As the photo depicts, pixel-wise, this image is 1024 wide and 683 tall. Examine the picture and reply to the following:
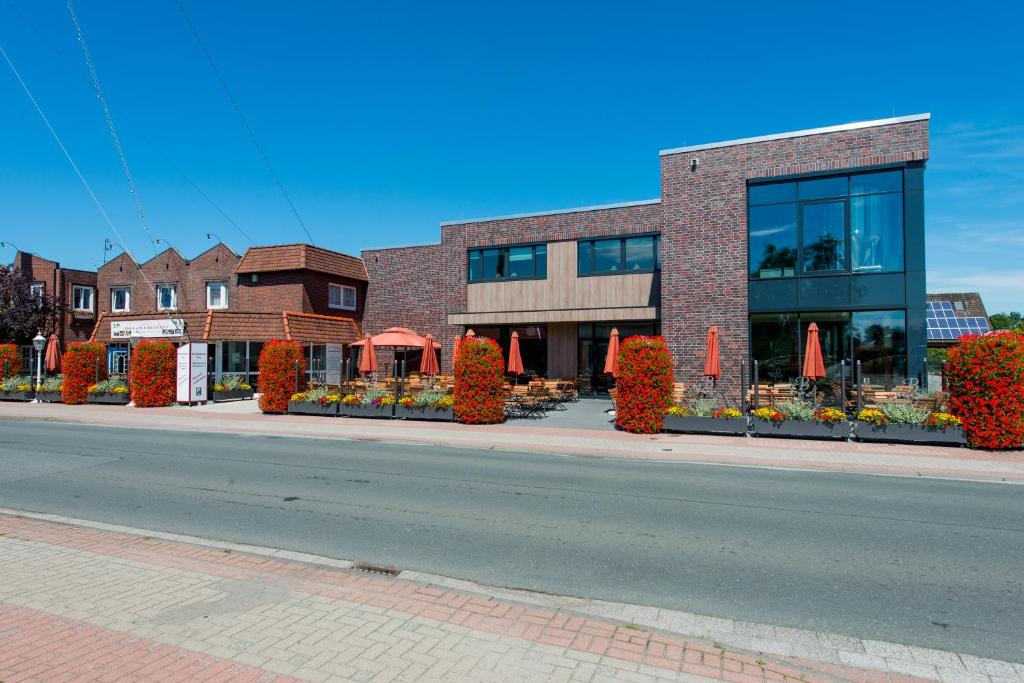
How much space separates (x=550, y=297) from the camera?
2483 centimetres

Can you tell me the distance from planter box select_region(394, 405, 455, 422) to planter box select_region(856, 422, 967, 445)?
9.90 metres

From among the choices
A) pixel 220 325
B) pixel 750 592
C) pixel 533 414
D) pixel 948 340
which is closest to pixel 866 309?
pixel 533 414

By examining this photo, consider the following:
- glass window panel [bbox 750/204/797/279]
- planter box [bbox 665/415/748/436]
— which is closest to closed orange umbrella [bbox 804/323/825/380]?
planter box [bbox 665/415/748/436]

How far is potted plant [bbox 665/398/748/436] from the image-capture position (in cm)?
1447

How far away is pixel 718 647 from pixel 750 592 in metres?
1.15

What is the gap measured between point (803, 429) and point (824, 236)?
22.3 feet

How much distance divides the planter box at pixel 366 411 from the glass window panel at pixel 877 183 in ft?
46.9

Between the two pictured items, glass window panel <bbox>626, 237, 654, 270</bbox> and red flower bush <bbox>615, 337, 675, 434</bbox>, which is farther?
glass window panel <bbox>626, 237, 654, 270</bbox>

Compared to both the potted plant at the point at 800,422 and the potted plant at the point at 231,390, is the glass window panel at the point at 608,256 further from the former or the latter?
the potted plant at the point at 231,390

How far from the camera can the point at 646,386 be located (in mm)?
15109

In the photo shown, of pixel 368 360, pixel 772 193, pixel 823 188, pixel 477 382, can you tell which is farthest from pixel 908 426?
pixel 368 360

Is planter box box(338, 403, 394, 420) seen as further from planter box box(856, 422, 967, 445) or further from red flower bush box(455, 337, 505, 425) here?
planter box box(856, 422, 967, 445)

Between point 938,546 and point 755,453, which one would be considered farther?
point 755,453

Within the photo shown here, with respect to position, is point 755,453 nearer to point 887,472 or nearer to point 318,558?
point 887,472
